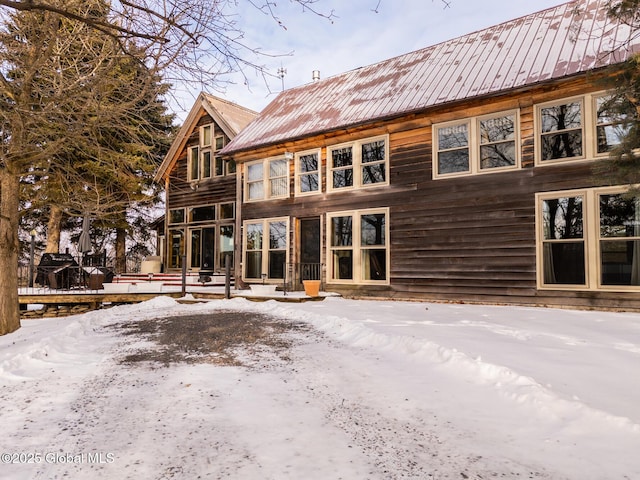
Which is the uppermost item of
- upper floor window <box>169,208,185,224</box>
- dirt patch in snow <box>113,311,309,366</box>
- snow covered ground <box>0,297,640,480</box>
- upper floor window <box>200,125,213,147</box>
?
upper floor window <box>200,125,213,147</box>

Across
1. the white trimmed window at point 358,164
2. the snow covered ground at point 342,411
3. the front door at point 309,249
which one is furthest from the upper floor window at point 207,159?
the snow covered ground at point 342,411

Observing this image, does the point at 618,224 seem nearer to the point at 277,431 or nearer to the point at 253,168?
the point at 277,431

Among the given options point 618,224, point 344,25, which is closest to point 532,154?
point 618,224

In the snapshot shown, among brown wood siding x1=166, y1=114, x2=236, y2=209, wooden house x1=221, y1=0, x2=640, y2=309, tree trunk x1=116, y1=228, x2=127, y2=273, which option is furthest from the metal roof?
tree trunk x1=116, y1=228, x2=127, y2=273

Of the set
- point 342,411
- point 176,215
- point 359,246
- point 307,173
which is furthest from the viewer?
point 176,215

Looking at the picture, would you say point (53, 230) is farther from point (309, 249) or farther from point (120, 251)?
point (309, 249)

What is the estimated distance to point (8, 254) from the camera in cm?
766

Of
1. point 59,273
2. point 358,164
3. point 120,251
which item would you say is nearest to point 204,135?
point 59,273

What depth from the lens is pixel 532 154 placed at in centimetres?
952

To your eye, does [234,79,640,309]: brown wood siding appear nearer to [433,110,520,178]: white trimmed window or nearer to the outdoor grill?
[433,110,520,178]: white trimmed window

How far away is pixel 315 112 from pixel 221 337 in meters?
10.0

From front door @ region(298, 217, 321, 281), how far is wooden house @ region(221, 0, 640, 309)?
0.05 meters

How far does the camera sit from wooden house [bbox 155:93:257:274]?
1906 cm

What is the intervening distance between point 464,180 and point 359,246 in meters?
3.56
